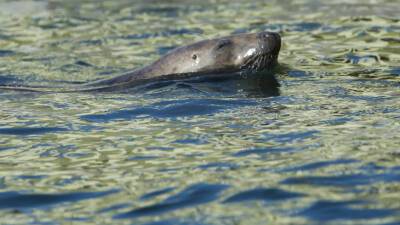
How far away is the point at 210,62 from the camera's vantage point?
9.02 m

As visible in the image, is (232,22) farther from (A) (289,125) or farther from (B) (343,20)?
(A) (289,125)


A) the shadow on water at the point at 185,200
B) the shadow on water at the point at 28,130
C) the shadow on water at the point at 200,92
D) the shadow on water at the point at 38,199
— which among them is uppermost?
the shadow on water at the point at 185,200

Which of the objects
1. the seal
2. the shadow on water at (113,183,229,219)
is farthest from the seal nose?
the shadow on water at (113,183,229,219)

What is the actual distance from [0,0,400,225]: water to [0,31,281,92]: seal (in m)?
0.26

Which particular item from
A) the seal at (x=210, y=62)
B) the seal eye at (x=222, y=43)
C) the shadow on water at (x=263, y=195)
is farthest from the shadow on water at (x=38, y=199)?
the seal eye at (x=222, y=43)

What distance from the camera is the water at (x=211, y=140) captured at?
480 cm

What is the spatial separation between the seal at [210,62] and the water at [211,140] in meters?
0.26

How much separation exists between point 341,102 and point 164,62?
238 centimetres

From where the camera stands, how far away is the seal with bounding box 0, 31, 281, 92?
8.75 meters

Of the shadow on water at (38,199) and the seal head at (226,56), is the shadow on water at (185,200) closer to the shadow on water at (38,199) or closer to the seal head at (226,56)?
the shadow on water at (38,199)

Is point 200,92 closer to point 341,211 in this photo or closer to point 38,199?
point 38,199

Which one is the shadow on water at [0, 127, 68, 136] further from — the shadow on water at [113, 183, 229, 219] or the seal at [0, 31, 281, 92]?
the shadow on water at [113, 183, 229, 219]

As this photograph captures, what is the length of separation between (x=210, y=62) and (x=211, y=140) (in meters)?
2.87

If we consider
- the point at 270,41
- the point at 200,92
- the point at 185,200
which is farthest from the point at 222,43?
the point at 185,200
